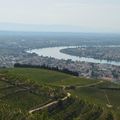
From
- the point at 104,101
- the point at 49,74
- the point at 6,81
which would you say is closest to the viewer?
the point at 104,101

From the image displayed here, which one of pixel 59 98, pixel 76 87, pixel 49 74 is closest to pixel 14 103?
pixel 59 98

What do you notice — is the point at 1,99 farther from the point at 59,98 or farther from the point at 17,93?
the point at 59,98

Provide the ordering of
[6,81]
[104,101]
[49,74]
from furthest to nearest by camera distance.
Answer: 1. [49,74]
2. [6,81]
3. [104,101]

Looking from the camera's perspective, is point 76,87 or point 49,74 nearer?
point 76,87

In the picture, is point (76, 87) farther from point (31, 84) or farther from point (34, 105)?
point (34, 105)

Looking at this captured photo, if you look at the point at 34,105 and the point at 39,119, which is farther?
the point at 34,105

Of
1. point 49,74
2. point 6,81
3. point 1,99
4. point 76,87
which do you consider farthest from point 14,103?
point 49,74

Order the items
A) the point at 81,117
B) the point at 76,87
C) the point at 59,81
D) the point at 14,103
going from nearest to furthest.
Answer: the point at 81,117
the point at 14,103
the point at 76,87
the point at 59,81
